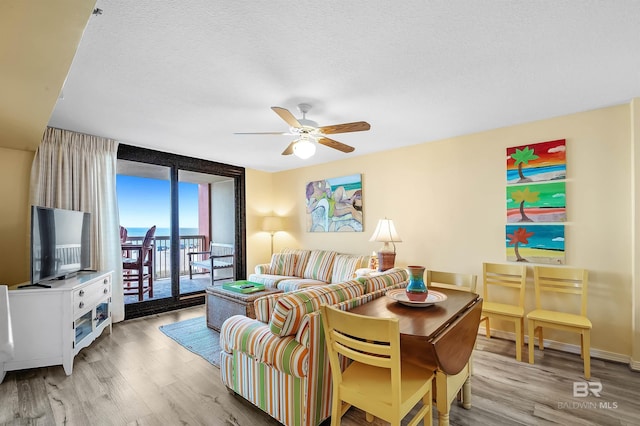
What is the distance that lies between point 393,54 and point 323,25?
525 millimetres

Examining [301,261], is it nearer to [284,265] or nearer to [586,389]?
[284,265]

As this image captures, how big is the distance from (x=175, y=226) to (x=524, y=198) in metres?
4.47

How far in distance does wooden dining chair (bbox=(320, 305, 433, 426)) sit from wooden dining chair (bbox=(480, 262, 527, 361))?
1.66 meters

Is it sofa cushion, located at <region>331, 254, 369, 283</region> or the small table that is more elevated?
sofa cushion, located at <region>331, 254, 369, 283</region>

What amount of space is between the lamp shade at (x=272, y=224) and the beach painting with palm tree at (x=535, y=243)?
353 cm

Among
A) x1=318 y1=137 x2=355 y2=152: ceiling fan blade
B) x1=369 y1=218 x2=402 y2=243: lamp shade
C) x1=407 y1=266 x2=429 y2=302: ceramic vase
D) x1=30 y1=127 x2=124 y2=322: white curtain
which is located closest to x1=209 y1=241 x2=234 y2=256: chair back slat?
x1=30 y1=127 x2=124 y2=322: white curtain

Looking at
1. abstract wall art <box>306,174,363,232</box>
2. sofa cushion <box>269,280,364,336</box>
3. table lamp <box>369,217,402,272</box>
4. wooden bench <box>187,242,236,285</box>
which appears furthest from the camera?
wooden bench <box>187,242,236,285</box>

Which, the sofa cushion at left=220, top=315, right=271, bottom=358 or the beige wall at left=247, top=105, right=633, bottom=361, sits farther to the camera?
the beige wall at left=247, top=105, right=633, bottom=361

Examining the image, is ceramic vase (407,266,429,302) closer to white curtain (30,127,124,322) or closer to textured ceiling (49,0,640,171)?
textured ceiling (49,0,640,171)

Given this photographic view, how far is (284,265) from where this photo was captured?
4.53m

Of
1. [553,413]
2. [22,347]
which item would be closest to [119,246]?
[22,347]

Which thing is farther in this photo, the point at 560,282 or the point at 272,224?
the point at 272,224

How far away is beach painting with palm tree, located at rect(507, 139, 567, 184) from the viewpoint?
111 inches

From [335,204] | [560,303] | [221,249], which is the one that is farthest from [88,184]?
[560,303]
